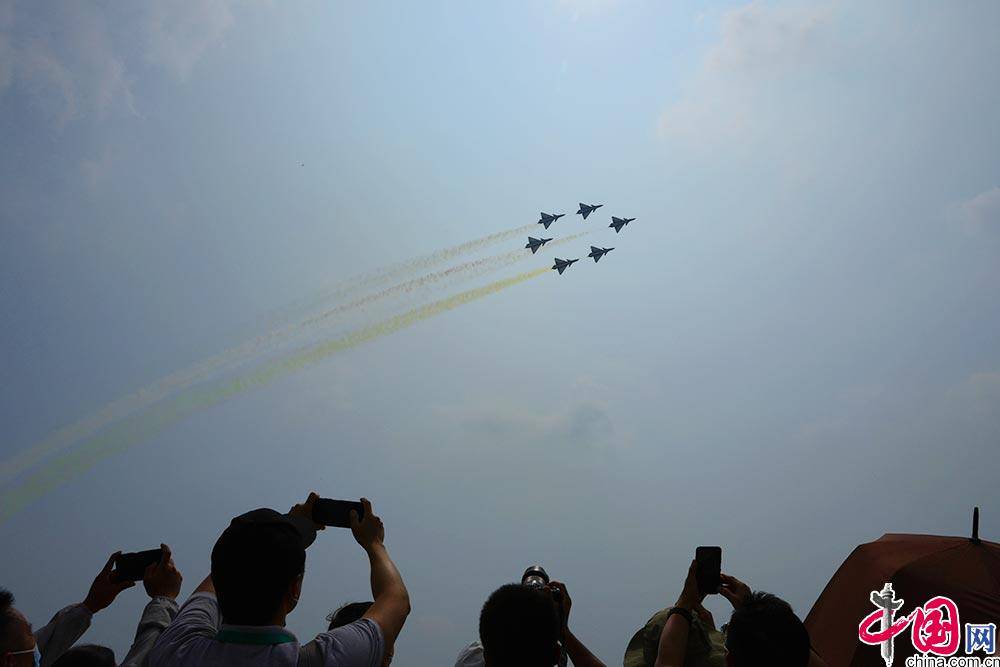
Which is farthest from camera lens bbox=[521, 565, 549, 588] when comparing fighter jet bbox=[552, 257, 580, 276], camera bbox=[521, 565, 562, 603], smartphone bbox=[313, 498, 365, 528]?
fighter jet bbox=[552, 257, 580, 276]

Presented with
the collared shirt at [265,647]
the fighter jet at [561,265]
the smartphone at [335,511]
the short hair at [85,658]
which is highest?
the fighter jet at [561,265]

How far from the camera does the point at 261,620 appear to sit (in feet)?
14.6

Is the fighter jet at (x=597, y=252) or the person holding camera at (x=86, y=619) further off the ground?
the fighter jet at (x=597, y=252)

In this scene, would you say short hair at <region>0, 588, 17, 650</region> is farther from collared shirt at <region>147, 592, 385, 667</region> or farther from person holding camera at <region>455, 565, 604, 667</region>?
person holding camera at <region>455, 565, 604, 667</region>

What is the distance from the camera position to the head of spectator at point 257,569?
446cm

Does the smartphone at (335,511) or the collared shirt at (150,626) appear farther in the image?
the smartphone at (335,511)

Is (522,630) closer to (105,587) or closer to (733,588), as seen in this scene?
(733,588)

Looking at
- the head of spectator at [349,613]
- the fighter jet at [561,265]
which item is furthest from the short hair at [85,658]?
the fighter jet at [561,265]

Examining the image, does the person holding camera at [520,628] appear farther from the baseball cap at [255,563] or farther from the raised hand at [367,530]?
the baseball cap at [255,563]

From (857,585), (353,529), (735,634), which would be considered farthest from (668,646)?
(857,585)

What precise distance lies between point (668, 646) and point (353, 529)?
2.93m

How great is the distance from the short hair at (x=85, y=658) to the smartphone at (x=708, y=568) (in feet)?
17.9

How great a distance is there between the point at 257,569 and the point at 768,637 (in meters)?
3.70

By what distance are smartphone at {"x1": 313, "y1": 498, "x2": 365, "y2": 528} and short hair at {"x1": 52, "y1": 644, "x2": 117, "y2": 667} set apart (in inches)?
99.6
